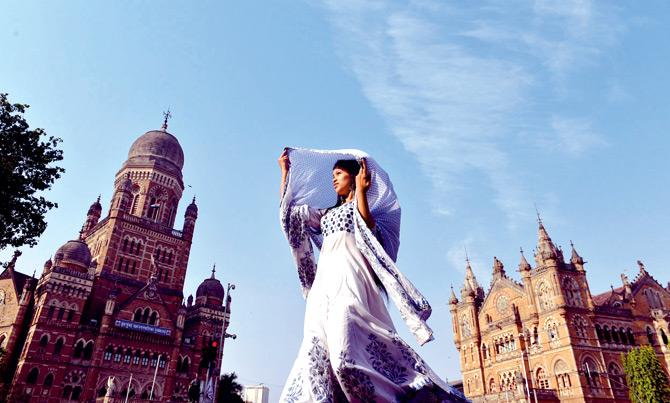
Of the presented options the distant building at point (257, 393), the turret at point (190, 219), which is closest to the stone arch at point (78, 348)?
the turret at point (190, 219)

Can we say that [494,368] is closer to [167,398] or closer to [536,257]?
[536,257]

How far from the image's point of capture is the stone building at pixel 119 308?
36.3m

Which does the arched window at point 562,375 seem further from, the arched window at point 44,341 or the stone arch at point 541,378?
the arched window at point 44,341

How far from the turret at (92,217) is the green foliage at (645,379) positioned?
178 feet

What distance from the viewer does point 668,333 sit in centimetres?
4338

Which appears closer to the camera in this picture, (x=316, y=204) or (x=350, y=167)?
(x=350, y=167)

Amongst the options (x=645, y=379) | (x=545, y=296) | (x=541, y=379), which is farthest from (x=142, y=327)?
(x=645, y=379)

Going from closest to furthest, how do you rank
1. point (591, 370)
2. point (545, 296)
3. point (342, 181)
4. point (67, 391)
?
point (342, 181), point (67, 391), point (591, 370), point (545, 296)

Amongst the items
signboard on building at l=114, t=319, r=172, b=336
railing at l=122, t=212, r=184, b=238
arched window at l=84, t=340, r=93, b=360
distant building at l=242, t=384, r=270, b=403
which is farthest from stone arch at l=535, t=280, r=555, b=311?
distant building at l=242, t=384, r=270, b=403

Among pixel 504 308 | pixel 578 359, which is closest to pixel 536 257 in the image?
pixel 504 308

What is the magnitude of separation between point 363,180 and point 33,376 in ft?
129

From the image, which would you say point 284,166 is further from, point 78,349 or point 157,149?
point 157,149

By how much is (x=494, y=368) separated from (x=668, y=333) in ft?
54.8

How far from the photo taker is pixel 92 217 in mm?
52000
